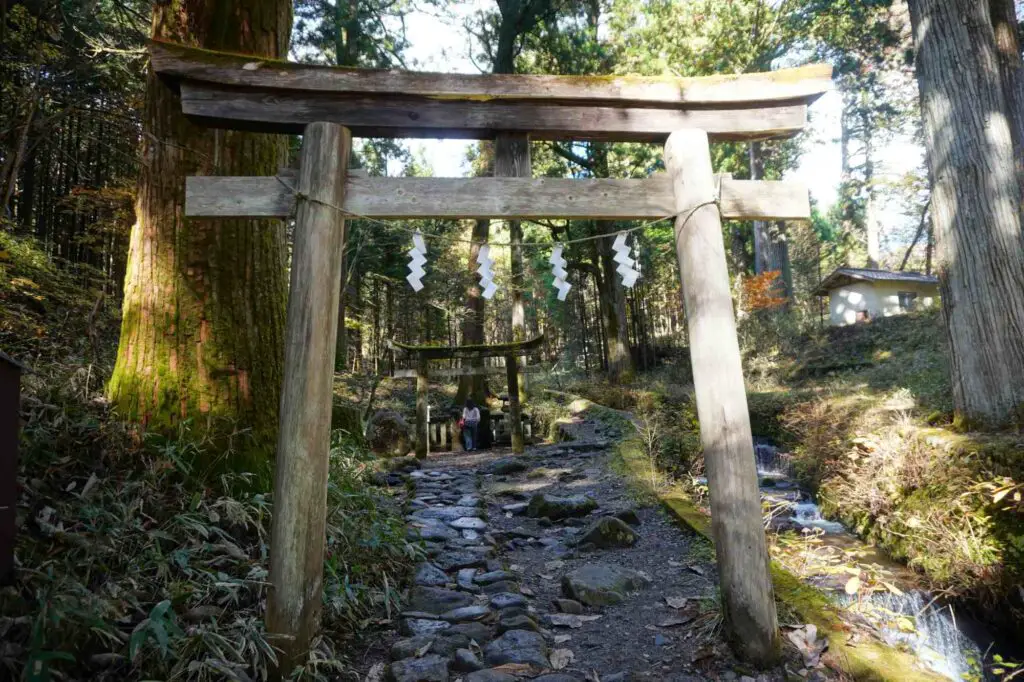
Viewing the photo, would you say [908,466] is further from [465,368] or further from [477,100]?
[465,368]

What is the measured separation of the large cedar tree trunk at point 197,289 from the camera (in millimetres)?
3723

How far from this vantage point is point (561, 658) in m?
3.28

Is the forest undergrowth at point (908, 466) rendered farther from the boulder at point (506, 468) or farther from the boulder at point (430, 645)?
the boulder at point (430, 645)

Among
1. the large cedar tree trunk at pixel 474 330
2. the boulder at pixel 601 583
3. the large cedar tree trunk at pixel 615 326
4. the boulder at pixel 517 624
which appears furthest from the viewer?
the large cedar tree trunk at pixel 615 326

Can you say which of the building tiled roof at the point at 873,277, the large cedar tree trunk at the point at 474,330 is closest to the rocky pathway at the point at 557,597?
the large cedar tree trunk at the point at 474,330

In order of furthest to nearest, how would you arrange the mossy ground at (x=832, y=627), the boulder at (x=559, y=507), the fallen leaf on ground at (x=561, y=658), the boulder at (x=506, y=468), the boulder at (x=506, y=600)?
the boulder at (x=506, y=468) < the boulder at (x=559, y=507) < the boulder at (x=506, y=600) < the fallen leaf on ground at (x=561, y=658) < the mossy ground at (x=832, y=627)

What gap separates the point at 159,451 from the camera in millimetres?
3488

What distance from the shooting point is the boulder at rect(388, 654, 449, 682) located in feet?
9.40

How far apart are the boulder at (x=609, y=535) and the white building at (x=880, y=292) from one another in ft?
71.0

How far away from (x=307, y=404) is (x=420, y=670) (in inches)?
59.8

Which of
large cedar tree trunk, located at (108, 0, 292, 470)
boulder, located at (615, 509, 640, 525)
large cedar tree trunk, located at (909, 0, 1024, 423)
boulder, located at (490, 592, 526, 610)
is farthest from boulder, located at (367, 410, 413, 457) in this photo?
large cedar tree trunk, located at (909, 0, 1024, 423)

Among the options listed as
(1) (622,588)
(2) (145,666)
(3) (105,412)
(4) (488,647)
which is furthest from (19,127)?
(1) (622,588)

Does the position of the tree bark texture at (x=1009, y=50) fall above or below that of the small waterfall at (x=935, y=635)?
above

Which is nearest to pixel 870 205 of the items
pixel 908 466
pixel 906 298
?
pixel 906 298
